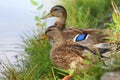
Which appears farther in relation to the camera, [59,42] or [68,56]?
[59,42]

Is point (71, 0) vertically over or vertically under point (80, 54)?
over

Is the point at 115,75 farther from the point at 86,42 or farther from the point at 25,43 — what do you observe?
the point at 25,43

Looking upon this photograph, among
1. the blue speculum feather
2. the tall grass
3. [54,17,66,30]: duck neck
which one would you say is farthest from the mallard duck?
the tall grass

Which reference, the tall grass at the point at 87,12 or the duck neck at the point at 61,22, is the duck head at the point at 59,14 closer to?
the duck neck at the point at 61,22

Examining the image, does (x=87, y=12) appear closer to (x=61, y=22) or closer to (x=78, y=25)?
(x=78, y=25)

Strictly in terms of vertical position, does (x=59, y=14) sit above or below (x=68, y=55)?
above

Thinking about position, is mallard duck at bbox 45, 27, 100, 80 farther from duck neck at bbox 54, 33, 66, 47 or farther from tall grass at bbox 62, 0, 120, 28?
tall grass at bbox 62, 0, 120, 28

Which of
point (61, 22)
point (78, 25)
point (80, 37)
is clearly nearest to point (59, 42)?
point (80, 37)

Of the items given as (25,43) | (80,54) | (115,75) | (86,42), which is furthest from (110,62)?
(25,43)

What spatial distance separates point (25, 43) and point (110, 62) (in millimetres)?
3776

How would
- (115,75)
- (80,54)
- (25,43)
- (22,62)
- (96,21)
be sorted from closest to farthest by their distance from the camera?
(115,75)
(80,54)
(22,62)
(25,43)
(96,21)

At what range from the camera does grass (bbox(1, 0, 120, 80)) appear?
6390 mm

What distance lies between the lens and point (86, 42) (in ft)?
29.0

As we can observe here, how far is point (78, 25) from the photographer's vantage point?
10.8 meters
